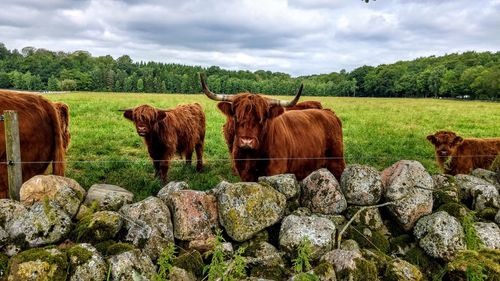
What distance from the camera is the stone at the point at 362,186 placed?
454 centimetres

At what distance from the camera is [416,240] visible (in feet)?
14.4

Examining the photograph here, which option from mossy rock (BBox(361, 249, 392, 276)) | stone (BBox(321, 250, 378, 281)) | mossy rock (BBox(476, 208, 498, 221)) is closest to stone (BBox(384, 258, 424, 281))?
mossy rock (BBox(361, 249, 392, 276))

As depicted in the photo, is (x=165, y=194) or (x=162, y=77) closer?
(x=165, y=194)

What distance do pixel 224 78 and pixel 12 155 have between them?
281 ft

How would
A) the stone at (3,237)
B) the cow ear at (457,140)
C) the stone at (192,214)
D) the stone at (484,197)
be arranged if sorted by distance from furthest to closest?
the cow ear at (457,140) → the stone at (484,197) → the stone at (192,214) → the stone at (3,237)

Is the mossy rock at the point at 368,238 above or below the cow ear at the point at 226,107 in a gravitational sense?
below

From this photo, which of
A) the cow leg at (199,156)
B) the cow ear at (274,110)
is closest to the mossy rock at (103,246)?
the cow ear at (274,110)

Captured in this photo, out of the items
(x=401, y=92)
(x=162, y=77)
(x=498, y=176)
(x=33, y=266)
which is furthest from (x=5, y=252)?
(x=401, y=92)

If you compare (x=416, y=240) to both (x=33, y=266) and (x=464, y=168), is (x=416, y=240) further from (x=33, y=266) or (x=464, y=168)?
(x=464, y=168)

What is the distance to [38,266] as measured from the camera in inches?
128

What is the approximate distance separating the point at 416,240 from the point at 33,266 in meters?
3.64

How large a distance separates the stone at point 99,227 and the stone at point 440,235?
3.04 meters

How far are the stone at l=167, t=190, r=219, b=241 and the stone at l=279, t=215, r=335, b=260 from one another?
710mm

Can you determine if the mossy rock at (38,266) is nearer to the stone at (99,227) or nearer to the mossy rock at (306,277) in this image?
the stone at (99,227)
